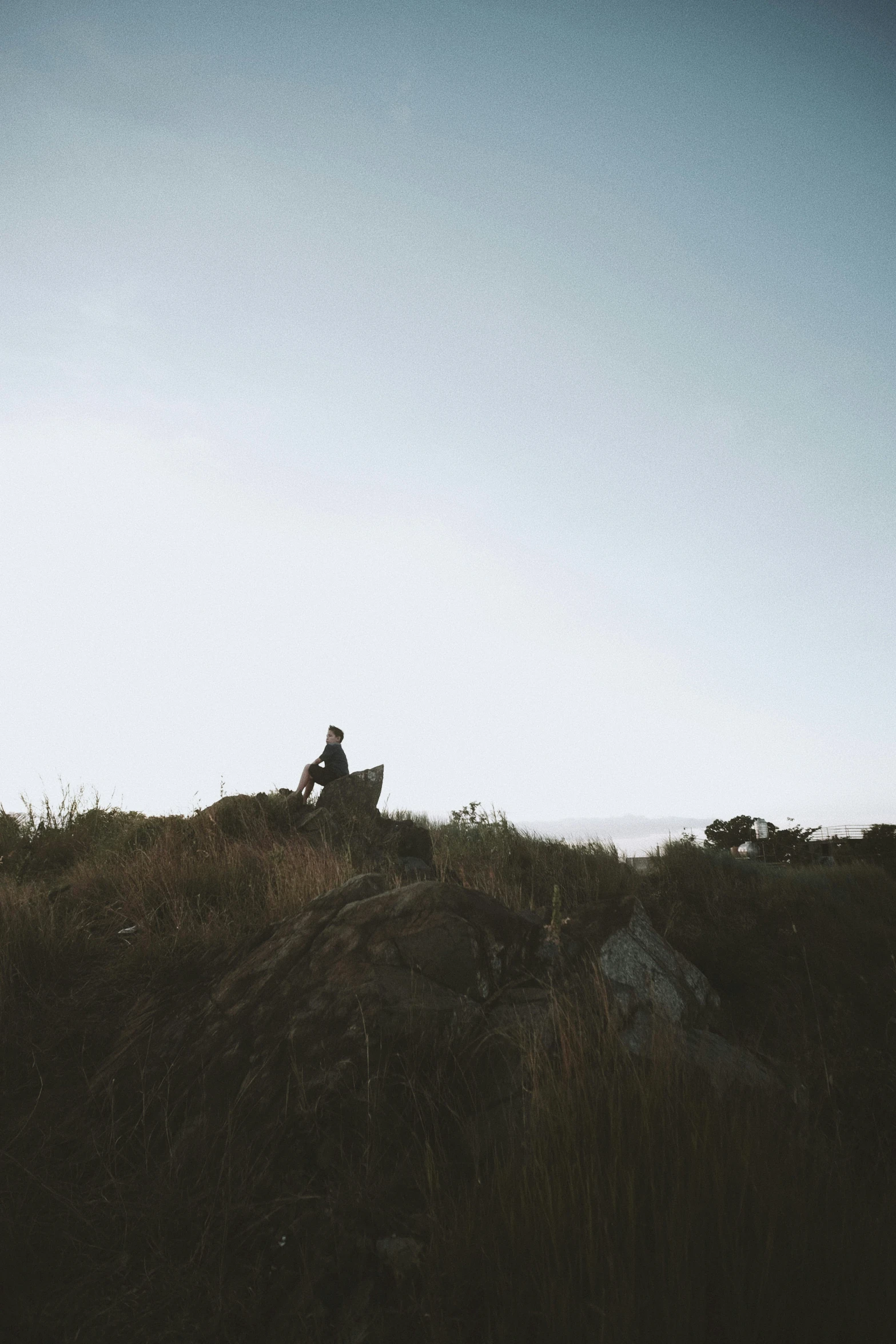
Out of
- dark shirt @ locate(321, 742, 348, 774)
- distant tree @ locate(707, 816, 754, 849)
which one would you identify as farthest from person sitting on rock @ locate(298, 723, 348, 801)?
distant tree @ locate(707, 816, 754, 849)

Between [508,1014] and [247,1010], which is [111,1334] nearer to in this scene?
[247,1010]

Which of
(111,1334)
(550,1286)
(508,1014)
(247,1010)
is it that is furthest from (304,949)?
(550,1286)

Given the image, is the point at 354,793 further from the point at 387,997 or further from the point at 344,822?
the point at 387,997

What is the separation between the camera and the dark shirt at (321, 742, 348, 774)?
11.0 metres

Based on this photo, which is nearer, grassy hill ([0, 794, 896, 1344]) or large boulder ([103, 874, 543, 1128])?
grassy hill ([0, 794, 896, 1344])

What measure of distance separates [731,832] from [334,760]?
12206 millimetres

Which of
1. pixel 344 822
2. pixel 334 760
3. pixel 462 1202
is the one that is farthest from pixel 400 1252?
pixel 334 760

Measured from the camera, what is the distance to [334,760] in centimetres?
1106

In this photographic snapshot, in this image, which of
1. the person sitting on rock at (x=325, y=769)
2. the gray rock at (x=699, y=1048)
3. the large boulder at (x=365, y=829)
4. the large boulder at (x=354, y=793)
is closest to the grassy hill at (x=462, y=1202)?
the gray rock at (x=699, y=1048)

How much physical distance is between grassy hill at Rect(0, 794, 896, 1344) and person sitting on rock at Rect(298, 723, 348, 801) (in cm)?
667

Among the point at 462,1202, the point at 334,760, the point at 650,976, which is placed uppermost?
the point at 334,760

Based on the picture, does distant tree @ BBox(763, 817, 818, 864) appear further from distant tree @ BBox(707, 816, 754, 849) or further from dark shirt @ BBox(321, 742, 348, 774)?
dark shirt @ BBox(321, 742, 348, 774)

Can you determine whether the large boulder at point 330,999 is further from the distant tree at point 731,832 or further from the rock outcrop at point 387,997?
the distant tree at point 731,832

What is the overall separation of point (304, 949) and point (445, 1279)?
2016 mm
